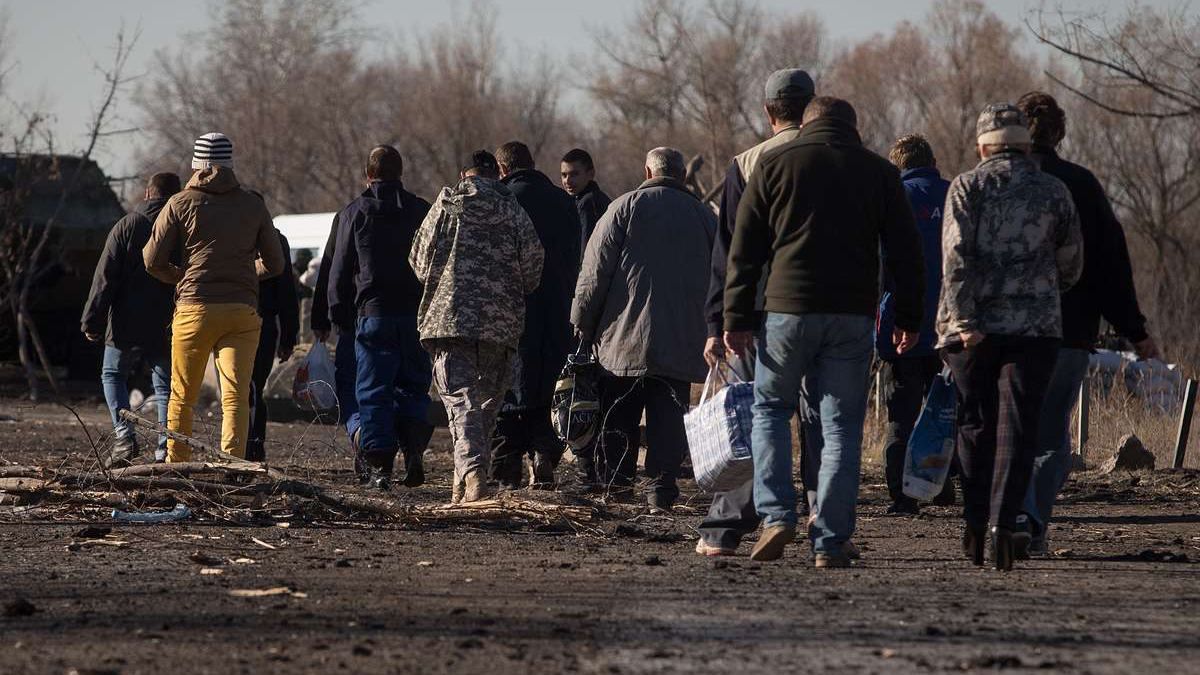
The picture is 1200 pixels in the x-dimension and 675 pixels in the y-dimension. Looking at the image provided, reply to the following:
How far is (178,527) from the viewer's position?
8.09 metres

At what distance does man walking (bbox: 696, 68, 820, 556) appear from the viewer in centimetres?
721

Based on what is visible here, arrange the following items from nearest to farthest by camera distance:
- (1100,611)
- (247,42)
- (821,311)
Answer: (1100,611) → (821,311) → (247,42)

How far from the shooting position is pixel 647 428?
9789 mm

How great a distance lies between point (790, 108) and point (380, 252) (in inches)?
147

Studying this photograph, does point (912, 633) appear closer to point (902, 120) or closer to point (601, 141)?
point (902, 120)

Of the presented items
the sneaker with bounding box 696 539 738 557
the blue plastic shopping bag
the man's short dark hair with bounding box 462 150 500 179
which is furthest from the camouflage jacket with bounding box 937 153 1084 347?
the man's short dark hair with bounding box 462 150 500 179

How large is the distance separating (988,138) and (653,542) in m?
2.20

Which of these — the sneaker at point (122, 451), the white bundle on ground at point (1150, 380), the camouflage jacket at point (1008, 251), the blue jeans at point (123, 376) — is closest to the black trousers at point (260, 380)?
the blue jeans at point (123, 376)

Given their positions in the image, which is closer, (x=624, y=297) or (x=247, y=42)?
(x=624, y=297)

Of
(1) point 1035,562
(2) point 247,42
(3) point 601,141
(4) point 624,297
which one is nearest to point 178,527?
(4) point 624,297

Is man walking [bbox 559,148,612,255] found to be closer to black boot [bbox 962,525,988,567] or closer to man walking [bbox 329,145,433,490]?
man walking [bbox 329,145,433,490]

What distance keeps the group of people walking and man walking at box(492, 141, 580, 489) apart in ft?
0.05

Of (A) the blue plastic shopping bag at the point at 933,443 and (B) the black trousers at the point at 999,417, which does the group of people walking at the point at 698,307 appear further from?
(A) the blue plastic shopping bag at the point at 933,443

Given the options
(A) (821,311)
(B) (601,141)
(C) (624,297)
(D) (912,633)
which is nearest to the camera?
(D) (912,633)
